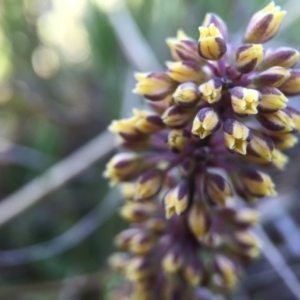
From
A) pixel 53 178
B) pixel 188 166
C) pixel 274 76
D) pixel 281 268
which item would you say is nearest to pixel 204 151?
pixel 188 166

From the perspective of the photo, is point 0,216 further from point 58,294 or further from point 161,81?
point 161,81

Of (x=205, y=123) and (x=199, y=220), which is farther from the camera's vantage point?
(x=199, y=220)

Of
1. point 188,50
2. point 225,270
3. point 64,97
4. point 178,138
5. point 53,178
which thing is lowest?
point 225,270

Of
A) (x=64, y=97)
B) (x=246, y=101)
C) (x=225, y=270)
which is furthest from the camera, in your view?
(x=64, y=97)

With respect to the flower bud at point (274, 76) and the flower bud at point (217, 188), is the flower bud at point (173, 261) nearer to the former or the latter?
the flower bud at point (217, 188)

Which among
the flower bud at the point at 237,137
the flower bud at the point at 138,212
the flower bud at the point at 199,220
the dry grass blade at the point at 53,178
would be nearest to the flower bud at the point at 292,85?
the flower bud at the point at 237,137

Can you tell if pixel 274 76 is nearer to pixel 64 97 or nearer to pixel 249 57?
pixel 249 57

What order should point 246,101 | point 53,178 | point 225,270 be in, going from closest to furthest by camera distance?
point 246,101 < point 225,270 < point 53,178
